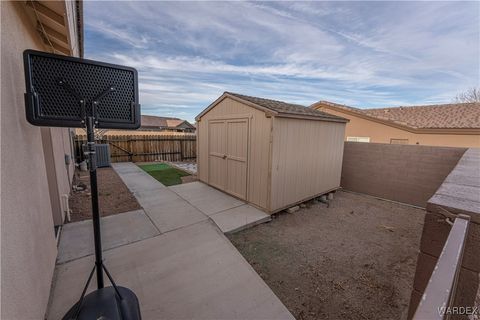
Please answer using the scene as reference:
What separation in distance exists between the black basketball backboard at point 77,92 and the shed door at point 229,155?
3667mm

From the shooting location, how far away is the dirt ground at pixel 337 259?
2.44 m

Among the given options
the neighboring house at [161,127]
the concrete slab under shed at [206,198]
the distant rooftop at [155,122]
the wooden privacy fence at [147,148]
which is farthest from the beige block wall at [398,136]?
the distant rooftop at [155,122]

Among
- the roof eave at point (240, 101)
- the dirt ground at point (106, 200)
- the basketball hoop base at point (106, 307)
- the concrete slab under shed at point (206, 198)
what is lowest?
the concrete slab under shed at point (206, 198)

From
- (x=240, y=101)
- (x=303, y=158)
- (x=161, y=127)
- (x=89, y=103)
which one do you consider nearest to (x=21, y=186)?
(x=89, y=103)

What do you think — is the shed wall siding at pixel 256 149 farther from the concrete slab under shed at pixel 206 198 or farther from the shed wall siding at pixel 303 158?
the concrete slab under shed at pixel 206 198

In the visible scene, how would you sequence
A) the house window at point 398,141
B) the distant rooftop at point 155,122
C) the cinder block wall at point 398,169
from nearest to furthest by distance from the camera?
the cinder block wall at point 398,169
the house window at point 398,141
the distant rooftop at point 155,122

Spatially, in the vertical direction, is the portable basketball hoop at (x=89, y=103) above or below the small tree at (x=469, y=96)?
below

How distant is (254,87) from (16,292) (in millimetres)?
15234

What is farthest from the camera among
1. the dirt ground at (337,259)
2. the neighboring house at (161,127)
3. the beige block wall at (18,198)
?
the neighboring house at (161,127)

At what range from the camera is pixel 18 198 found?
1.51 m

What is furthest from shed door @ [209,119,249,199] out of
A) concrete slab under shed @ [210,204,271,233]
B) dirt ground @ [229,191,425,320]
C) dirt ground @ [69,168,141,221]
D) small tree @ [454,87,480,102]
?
small tree @ [454,87,480,102]

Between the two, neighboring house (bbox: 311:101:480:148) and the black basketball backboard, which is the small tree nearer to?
neighboring house (bbox: 311:101:480:148)

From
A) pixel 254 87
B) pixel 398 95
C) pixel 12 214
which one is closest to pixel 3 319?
pixel 12 214

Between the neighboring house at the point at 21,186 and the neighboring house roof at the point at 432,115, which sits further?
the neighboring house roof at the point at 432,115
